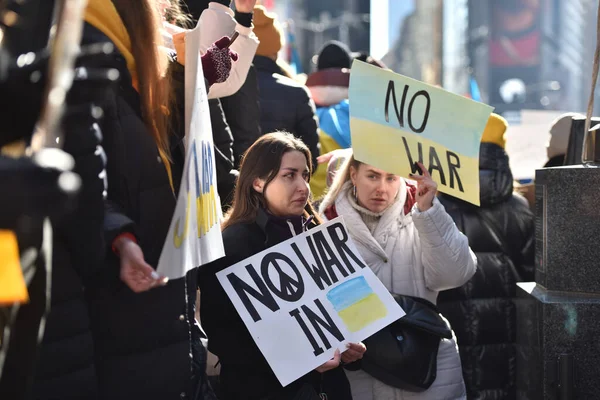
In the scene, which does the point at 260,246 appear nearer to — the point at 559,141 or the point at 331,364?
the point at 331,364

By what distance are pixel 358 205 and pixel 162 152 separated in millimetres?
1634

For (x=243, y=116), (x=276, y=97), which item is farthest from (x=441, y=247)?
(x=276, y=97)

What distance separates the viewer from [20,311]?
246 centimetres

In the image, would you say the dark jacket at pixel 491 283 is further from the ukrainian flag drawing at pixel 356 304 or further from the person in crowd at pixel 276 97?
the ukrainian flag drawing at pixel 356 304

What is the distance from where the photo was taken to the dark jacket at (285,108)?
621 cm

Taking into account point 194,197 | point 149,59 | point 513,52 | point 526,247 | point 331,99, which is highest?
point 149,59

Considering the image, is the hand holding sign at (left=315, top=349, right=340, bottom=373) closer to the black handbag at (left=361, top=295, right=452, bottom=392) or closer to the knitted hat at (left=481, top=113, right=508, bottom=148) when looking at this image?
the black handbag at (left=361, top=295, right=452, bottom=392)

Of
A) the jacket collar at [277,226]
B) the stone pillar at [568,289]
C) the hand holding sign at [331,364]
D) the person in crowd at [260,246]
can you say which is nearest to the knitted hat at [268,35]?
the person in crowd at [260,246]

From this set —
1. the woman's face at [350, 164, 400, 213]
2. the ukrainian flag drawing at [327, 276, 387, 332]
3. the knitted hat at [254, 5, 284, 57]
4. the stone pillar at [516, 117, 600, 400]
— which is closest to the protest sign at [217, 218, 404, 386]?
the ukrainian flag drawing at [327, 276, 387, 332]

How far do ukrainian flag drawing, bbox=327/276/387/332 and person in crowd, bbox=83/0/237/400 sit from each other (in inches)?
36.4

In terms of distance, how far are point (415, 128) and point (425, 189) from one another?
0.26m

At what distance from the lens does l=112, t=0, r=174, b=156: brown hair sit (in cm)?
300

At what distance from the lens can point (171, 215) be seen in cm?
308

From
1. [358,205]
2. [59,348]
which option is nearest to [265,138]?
[358,205]
